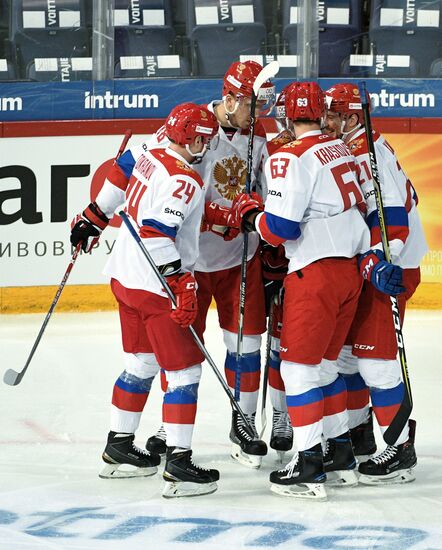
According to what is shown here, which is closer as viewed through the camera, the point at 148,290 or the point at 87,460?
the point at 148,290

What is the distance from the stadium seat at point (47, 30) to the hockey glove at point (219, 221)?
9.98ft

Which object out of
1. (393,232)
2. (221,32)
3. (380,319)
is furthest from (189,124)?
(221,32)

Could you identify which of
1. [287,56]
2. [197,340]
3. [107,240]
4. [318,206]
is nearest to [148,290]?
[197,340]

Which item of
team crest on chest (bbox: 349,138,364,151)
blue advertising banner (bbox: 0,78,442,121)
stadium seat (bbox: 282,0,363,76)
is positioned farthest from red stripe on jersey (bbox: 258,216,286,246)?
stadium seat (bbox: 282,0,363,76)

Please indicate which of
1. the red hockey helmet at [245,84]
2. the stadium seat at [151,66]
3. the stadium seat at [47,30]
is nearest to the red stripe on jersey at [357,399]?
the red hockey helmet at [245,84]

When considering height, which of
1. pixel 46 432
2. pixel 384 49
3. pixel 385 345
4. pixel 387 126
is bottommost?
pixel 46 432

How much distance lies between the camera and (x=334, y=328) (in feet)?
11.8

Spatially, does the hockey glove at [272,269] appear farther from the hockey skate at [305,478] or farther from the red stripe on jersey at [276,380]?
the hockey skate at [305,478]

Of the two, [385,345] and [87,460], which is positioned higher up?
[385,345]

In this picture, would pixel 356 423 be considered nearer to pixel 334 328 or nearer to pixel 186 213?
pixel 334 328

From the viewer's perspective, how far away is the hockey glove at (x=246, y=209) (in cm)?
373

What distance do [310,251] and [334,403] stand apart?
1.71 feet

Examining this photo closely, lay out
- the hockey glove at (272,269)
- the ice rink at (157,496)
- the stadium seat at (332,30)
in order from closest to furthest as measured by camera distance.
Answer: the ice rink at (157,496) < the hockey glove at (272,269) < the stadium seat at (332,30)

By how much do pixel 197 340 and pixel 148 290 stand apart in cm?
22
